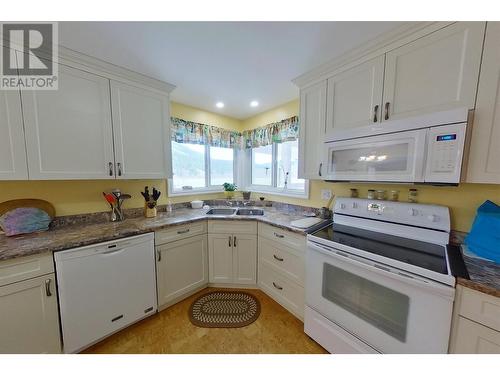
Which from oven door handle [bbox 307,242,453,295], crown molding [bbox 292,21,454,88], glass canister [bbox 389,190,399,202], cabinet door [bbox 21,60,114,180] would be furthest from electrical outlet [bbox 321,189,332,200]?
cabinet door [bbox 21,60,114,180]

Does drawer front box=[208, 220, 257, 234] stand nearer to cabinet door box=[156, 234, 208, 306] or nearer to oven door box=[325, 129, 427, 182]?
cabinet door box=[156, 234, 208, 306]

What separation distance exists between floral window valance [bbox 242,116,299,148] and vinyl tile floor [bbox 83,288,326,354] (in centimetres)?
209

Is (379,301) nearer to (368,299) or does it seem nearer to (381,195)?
(368,299)

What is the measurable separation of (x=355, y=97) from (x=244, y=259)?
194 cm

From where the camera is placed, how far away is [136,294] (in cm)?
158

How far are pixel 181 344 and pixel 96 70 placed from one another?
242 cm

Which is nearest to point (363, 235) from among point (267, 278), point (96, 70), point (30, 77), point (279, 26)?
point (267, 278)

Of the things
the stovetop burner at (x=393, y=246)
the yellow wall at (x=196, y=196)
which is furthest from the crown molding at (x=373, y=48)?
the stovetop burner at (x=393, y=246)

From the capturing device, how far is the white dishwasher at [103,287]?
126 cm

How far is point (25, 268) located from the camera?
3.70 ft

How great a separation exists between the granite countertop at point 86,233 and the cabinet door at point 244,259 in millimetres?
261

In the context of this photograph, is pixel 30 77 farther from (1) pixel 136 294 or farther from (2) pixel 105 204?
(1) pixel 136 294

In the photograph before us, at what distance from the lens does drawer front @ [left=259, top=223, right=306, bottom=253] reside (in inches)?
63.3

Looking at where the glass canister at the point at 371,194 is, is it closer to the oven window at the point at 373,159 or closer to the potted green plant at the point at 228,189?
the oven window at the point at 373,159
